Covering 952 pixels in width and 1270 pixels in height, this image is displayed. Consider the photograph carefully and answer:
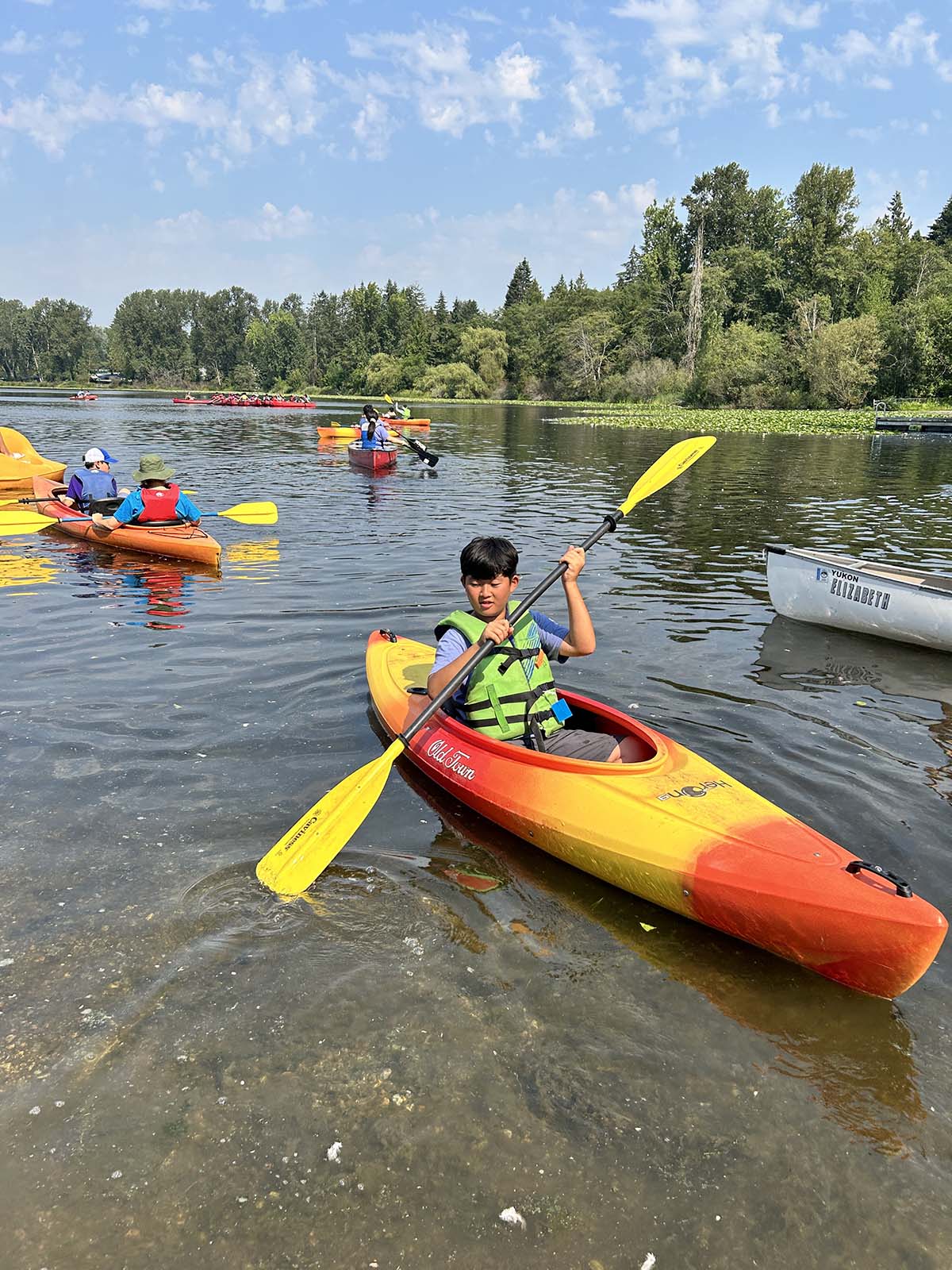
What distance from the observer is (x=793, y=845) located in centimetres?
354

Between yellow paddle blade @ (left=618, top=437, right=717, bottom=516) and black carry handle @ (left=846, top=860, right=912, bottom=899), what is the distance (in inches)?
139

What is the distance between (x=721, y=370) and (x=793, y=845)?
167 ft

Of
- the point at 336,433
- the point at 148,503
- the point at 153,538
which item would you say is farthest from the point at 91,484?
the point at 336,433

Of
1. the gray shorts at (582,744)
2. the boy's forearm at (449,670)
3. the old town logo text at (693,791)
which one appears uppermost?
the boy's forearm at (449,670)

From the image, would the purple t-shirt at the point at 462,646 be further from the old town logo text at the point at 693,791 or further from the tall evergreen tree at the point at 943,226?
the tall evergreen tree at the point at 943,226

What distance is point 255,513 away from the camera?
13.3 meters

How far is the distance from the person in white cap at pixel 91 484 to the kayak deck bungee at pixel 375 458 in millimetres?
10009

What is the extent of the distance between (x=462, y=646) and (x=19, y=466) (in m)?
16.6

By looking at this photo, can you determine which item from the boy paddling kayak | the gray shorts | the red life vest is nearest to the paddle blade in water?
the red life vest

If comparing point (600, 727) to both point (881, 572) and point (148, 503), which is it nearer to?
point (881, 572)

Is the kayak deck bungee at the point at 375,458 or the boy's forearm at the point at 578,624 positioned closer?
the boy's forearm at the point at 578,624

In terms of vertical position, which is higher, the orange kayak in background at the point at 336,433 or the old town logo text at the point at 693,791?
the orange kayak in background at the point at 336,433

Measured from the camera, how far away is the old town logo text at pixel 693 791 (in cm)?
394

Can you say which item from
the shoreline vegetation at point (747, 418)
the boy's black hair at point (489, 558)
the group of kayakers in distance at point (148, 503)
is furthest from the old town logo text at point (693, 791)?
the shoreline vegetation at point (747, 418)
